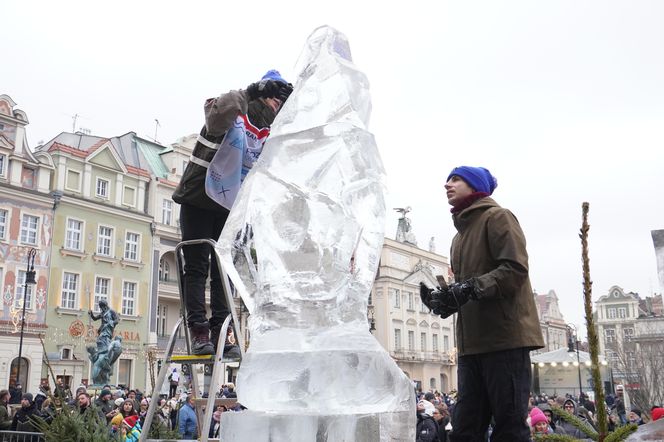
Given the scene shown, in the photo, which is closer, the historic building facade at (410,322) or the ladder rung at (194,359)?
the ladder rung at (194,359)

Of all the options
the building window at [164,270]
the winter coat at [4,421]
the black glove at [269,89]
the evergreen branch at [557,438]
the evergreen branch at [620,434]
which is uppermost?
the building window at [164,270]

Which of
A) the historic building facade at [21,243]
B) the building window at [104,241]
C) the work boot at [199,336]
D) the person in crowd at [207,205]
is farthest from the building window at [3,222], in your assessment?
the work boot at [199,336]

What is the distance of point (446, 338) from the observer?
63.8 meters

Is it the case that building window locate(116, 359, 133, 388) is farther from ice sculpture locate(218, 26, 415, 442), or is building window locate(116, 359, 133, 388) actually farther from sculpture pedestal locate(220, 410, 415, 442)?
sculpture pedestal locate(220, 410, 415, 442)

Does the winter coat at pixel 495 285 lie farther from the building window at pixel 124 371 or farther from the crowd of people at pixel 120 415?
the building window at pixel 124 371

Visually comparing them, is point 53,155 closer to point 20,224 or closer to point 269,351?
point 20,224

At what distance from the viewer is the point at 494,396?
10.3 ft

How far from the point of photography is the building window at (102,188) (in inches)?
1352

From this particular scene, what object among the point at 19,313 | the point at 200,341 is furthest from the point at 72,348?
the point at 200,341

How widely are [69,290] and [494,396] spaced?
3240 cm

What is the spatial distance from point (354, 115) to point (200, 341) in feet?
5.33

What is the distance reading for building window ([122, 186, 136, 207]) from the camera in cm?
3584

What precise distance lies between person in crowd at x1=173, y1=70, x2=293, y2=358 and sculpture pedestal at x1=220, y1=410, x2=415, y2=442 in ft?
3.27

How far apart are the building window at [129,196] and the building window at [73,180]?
2.98 metres
